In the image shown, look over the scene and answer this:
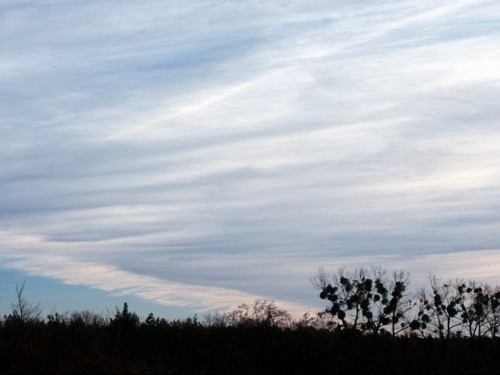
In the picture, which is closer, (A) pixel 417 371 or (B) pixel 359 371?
(A) pixel 417 371

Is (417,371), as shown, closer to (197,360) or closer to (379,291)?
(197,360)

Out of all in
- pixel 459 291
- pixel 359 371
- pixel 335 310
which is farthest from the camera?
pixel 459 291

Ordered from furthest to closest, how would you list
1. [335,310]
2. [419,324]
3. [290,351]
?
[419,324], [335,310], [290,351]

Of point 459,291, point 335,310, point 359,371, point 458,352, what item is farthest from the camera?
point 459,291

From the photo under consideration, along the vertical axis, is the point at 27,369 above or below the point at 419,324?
below

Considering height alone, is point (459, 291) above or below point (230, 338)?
above

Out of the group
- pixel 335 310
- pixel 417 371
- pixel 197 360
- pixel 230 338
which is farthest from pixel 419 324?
pixel 417 371

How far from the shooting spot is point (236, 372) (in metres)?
37.6

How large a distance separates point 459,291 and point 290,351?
2655 centimetres

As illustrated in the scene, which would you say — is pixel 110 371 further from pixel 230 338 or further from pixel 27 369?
pixel 230 338

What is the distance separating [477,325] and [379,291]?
26.7 ft

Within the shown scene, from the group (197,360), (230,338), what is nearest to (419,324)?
(230,338)

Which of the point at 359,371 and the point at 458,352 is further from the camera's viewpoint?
the point at 458,352

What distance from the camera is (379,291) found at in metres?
60.8
